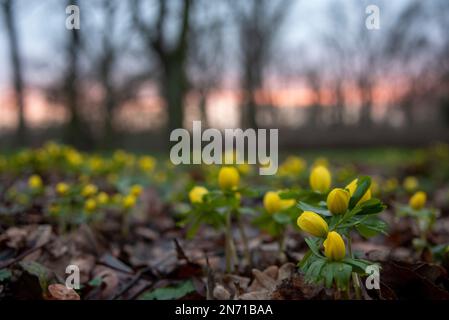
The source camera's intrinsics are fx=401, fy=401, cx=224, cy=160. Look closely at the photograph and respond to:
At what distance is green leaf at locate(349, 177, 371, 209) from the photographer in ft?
3.56

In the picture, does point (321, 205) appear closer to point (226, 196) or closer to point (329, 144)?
point (226, 196)

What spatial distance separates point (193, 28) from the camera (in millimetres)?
12727

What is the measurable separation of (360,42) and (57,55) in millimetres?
15382

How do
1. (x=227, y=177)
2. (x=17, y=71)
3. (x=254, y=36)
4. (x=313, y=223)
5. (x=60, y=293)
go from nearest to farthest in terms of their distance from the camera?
(x=313, y=223) → (x=60, y=293) → (x=227, y=177) → (x=17, y=71) → (x=254, y=36)

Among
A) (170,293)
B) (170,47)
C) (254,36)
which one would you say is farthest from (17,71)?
(170,293)

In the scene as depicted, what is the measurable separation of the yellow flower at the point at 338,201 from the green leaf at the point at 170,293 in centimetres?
67

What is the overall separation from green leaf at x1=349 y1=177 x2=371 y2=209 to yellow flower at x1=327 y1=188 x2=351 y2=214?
0.09 feet

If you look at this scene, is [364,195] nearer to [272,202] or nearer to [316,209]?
[316,209]

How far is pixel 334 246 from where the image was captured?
97 centimetres

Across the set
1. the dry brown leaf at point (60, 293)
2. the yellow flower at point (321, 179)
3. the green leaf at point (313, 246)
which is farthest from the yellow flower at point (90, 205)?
the green leaf at point (313, 246)

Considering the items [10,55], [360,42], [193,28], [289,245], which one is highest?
[360,42]

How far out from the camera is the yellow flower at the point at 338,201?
1056 mm

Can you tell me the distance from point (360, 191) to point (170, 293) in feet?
2.60

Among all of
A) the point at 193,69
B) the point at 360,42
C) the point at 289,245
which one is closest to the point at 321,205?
the point at 289,245
